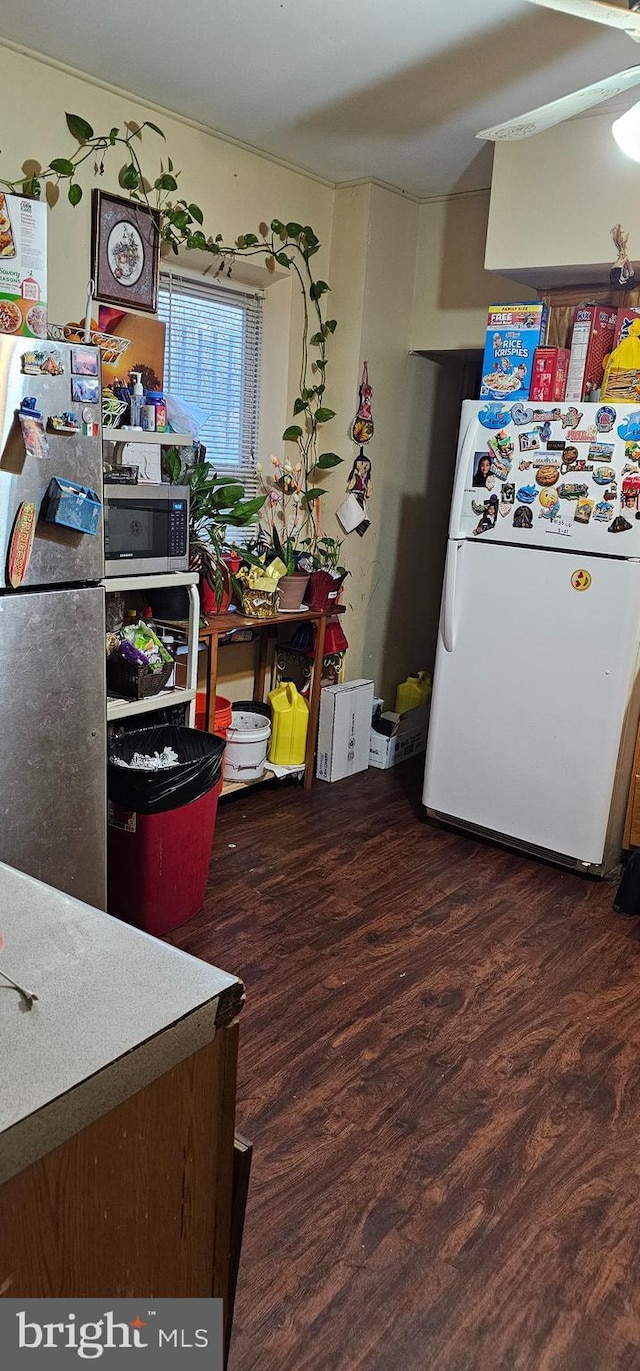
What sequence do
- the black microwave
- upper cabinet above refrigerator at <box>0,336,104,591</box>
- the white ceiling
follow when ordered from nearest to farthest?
upper cabinet above refrigerator at <box>0,336,104,591</box>, the white ceiling, the black microwave

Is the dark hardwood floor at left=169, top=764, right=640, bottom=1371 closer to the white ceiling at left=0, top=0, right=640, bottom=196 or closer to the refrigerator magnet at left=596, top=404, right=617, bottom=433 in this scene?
the refrigerator magnet at left=596, top=404, right=617, bottom=433

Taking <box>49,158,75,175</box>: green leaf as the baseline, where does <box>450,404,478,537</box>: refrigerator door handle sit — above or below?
below

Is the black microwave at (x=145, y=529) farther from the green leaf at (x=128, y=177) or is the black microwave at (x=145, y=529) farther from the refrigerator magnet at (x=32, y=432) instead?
the green leaf at (x=128, y=177)

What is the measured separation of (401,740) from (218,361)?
6.19ft

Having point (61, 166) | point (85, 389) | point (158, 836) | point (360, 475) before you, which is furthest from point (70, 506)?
point (360, 475)

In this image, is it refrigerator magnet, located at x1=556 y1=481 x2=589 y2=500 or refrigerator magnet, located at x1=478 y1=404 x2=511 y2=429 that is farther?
refrigerator magnet, located at x1=478 y1=404 x2=511 y2=429

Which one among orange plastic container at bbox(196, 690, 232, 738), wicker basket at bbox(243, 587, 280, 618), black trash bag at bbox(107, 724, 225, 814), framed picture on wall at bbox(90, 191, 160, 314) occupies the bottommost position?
→ orange plastic container at bbox(196, 690, 232, 738)

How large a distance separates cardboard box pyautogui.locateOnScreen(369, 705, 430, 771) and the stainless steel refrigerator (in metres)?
2.16

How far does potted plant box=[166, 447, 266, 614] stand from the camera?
315 cm

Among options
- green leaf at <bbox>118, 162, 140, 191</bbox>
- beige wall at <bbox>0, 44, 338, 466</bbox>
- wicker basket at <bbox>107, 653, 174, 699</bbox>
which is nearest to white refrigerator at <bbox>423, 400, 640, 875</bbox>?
beige wall at <bbox>0, 44, 338, 466</bbox>

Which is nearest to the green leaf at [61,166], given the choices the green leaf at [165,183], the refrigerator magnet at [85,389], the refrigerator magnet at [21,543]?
the green leaf at [165,183]

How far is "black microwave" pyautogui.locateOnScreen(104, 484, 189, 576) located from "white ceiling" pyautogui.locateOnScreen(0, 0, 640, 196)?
125 cm

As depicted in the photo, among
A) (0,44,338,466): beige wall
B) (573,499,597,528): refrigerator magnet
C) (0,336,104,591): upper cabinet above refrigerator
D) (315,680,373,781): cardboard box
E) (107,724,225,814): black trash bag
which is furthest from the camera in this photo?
(315,680,373,781): cardboard box

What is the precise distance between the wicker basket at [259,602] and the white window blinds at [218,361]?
635 millimetres
